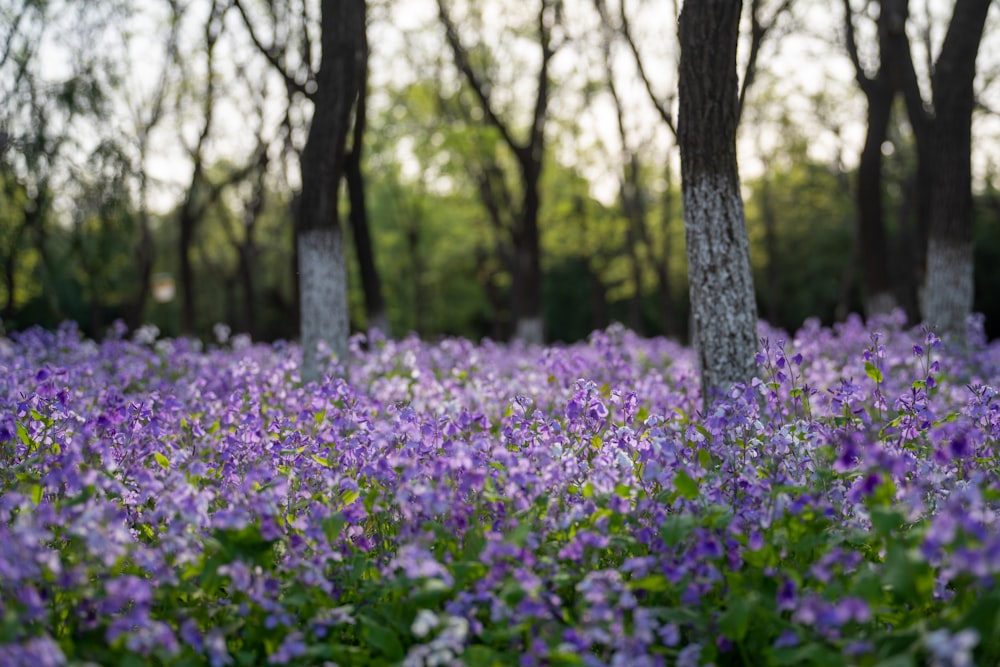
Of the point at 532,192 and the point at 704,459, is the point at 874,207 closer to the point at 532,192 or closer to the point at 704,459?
the point at 532,192

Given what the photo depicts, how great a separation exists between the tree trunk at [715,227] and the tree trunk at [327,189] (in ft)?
13.7

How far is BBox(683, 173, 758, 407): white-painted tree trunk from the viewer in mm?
6699

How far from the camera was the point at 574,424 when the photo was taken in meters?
5.20

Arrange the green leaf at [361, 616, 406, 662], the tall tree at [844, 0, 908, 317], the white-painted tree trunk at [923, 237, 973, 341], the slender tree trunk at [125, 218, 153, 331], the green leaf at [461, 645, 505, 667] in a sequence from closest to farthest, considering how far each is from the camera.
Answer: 1. the green leaf at [461, 645, 505, 667]
2. the green leaf at [361, 616, 406, 662]
3. the white-painted tree trunk at [923, 237, 973, 341]
4. the tall tree at [844, 0, 908, 317]
5. the slender tree trunk at [125, 218, 153, 331]

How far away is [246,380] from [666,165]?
1906 cm

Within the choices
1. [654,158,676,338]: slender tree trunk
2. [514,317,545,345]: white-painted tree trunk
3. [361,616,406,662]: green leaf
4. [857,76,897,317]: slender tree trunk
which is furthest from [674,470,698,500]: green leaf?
[654,158,676,338]: slender tree trunk

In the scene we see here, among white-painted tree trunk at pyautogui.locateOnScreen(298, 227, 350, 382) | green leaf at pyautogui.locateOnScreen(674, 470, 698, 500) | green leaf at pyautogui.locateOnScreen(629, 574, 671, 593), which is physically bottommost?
green leaf at pyautogui.locateOnScreen(629, 574, 671, 593)

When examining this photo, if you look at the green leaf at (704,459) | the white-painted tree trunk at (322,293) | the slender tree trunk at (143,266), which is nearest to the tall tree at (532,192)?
the white-painted tree trunk at (322,293)

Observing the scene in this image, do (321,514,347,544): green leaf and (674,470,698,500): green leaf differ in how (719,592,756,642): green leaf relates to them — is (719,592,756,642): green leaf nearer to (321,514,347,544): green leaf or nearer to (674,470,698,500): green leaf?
(674,470,698,500): green leaf

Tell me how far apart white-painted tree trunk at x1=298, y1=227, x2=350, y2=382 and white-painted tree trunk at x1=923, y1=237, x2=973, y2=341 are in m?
6.65

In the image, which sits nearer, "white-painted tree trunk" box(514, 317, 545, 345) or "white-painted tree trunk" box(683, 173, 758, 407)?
"white-painted tree trunk" box(683, 173, 758, 407)

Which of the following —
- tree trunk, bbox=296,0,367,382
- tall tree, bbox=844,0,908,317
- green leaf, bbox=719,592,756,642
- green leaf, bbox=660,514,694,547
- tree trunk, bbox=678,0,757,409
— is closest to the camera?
green leaf, bbox=719,592,756,642

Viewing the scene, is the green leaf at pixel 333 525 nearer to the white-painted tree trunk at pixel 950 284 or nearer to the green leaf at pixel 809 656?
the green leaf at pixel 809 656

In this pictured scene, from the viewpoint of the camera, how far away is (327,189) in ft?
31.8
